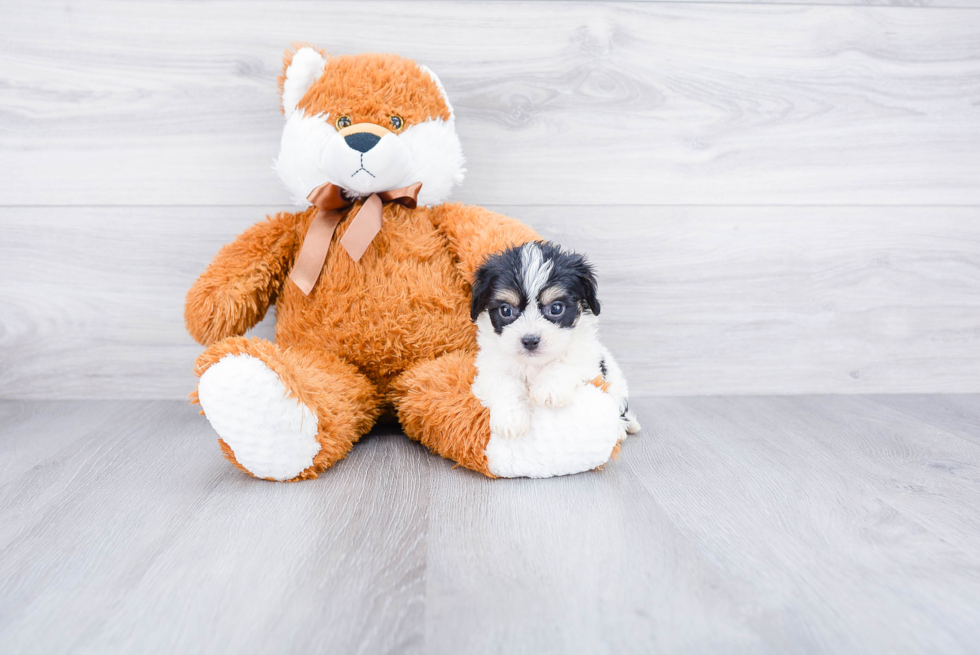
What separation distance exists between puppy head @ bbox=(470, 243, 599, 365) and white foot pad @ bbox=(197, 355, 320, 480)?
0.97 ft

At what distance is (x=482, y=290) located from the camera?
89 centimetres

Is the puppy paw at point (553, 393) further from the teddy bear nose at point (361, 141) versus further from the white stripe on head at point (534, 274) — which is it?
the teddy bear nose at point (361, 141)

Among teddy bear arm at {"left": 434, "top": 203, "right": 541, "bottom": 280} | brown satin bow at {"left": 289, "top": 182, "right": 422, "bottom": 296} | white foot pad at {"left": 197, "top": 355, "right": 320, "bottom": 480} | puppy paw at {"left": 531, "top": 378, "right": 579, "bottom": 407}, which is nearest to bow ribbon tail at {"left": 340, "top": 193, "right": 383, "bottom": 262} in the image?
brown satin bow at {"left": 289, "top": 182, "right": 422, "bottom": 296}

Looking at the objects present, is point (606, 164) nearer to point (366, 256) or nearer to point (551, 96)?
point (551, 96)

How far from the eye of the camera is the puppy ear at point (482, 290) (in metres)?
0.88

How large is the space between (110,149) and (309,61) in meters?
0.51

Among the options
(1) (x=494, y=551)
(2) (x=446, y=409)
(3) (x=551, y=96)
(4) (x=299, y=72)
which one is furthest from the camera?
(3) (x=551, y=96)

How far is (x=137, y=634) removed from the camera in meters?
0.54

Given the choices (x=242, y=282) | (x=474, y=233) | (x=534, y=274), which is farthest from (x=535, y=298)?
(x=242, y=282)

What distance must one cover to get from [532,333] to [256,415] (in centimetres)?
38

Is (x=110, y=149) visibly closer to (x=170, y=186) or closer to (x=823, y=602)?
(x=170, y=186)

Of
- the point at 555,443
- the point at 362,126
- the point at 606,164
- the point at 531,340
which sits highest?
the point at 362,126

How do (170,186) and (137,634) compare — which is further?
(170,186)

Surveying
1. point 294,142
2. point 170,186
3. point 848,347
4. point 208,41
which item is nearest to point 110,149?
point 170,186
